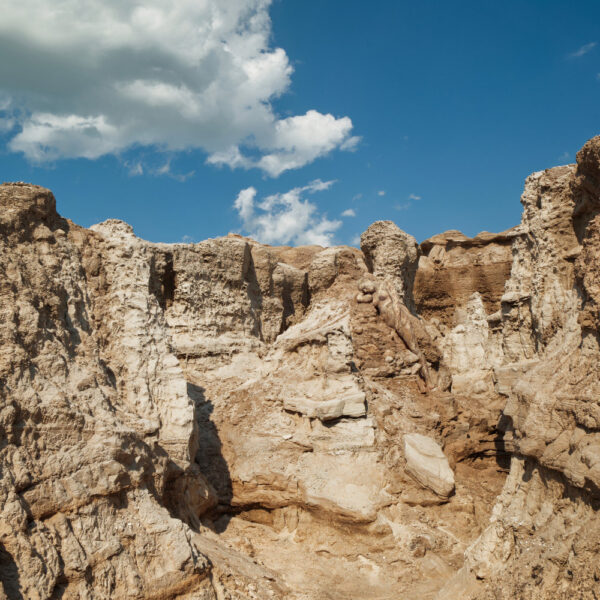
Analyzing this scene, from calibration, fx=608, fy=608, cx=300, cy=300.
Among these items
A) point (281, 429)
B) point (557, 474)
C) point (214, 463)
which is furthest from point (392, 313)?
point (557, 474)

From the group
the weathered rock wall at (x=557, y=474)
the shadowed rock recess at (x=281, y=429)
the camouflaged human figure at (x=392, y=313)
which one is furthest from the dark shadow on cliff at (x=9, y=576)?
the camouflaged human figure at (x=392, y=313)

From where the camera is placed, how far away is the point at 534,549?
4664 millimetres

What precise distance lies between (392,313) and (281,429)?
333 centimetres

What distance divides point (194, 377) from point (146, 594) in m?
5.97

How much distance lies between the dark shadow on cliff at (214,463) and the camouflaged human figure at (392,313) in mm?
3520

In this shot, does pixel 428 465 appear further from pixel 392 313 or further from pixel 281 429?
pixel 392 313

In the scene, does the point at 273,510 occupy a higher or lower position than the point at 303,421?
lower

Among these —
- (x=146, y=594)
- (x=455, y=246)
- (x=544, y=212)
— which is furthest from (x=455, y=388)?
(x=455, y=246)

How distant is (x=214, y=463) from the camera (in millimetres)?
8414

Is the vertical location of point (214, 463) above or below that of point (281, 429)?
below

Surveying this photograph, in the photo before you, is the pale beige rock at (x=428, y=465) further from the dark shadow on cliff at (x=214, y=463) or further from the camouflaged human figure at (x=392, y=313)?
the dark shadow on cliff at (x=214, y=463)

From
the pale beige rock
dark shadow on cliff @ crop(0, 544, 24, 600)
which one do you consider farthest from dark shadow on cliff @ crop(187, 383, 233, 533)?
dark shadow on cliff @ crop(0, 544, 24, 600)

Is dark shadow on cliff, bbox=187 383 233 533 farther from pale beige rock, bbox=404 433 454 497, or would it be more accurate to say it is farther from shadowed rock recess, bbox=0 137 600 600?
pale beige rock, bbox=404 433 454 497

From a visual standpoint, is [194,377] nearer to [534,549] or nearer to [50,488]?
[50,488]
